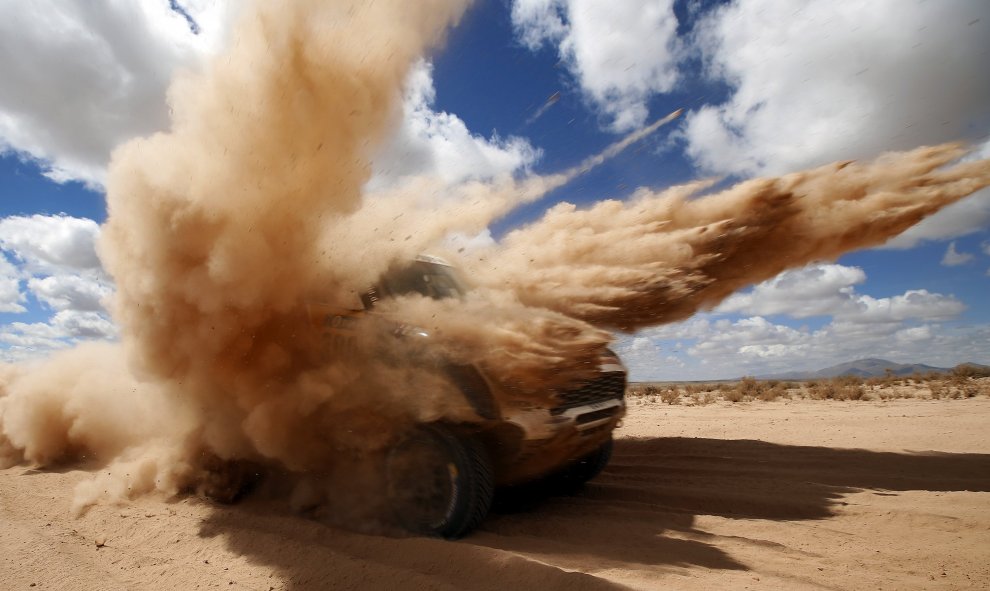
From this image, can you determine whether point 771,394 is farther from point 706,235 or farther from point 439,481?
point 439,481

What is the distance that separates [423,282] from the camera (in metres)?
5.50

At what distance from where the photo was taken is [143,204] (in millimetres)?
5434

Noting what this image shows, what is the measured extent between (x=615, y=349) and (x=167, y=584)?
393cm

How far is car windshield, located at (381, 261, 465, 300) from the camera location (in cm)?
531

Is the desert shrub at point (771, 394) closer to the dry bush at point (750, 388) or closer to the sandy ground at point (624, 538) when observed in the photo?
the dry bush at point (750, 388)

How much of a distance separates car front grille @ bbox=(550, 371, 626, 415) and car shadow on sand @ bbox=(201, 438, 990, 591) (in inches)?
41.3

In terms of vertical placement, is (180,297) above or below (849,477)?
above

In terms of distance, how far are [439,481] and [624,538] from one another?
5.00ft

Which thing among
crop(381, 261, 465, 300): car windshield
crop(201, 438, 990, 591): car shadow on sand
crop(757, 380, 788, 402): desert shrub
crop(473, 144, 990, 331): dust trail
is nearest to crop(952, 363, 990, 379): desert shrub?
crop(757, 380, 788, 402): desert shrub

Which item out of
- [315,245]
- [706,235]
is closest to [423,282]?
[315,245]

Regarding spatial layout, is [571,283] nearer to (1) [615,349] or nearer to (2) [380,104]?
(1) [615,349]

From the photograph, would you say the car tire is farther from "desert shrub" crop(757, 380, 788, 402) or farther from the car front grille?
"desert shrub" crop(757, 380, 788, 402)

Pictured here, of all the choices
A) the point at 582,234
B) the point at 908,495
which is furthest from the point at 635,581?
the point at 908,495

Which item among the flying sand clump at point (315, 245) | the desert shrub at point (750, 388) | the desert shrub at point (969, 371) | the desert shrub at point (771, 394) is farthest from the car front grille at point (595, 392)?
the desert shrub at point (969, 371)
